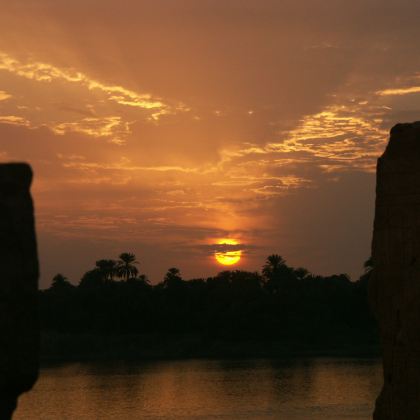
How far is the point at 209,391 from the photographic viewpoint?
4922 cm

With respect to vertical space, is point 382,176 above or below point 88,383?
above

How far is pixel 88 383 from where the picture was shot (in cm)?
5466

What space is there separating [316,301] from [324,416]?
36758mm

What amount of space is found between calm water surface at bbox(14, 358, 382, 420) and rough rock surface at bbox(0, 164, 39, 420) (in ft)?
90.5

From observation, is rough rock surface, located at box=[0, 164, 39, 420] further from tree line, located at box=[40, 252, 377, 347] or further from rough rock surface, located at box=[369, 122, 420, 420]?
tree line, located at box=[40, 252, 377, 347]

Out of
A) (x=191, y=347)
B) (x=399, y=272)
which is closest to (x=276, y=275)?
(x=191, y=347)

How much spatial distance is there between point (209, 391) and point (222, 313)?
2050 cm

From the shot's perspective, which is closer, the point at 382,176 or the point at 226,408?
the point at 382,176

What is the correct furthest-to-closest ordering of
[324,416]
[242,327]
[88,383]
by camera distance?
[242,327]
[88,383]
[324,416]

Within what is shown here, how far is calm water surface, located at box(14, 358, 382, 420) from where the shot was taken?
131 ft

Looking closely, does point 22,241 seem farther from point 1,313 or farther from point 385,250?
point 385,250

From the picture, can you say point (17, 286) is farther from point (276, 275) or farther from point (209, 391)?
point (276, 275)

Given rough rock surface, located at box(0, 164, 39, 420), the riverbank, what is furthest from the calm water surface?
rough rock surface, located at box(0, 164, 39, 420)

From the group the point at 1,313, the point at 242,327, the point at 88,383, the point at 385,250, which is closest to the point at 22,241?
the point at 1,313
